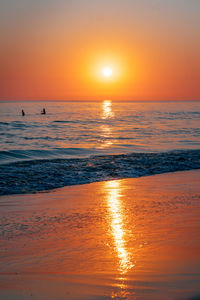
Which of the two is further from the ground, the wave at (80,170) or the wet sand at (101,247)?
the wet sand at (101,247)

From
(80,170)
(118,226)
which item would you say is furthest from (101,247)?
(80,170)

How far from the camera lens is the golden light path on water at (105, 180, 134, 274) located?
395 cm

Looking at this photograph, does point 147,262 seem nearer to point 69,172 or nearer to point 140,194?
point 140,194

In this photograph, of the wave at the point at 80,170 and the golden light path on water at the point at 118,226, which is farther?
the wave at the point at 80,170

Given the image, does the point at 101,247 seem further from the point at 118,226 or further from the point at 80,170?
the point at 80,170

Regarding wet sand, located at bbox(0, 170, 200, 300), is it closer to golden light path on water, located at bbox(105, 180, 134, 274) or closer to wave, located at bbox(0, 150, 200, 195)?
golden light path on water, located at bbox(105, 180, 134, 274)

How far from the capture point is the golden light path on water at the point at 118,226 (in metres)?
3.95

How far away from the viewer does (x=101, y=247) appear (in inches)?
176

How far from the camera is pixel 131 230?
17.0ft

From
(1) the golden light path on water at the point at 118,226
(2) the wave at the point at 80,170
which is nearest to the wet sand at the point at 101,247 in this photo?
(1) the golden light path on water at the point at 118,226

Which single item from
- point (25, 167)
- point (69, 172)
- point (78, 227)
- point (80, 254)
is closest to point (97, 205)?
point (78, 227)

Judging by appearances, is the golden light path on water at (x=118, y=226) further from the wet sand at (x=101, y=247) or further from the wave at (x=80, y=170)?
the wave at (x=80, y=170)

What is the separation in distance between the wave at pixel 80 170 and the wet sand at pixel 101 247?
2171mm

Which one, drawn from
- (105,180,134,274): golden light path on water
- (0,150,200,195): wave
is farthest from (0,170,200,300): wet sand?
(0,150,200,195): wave
